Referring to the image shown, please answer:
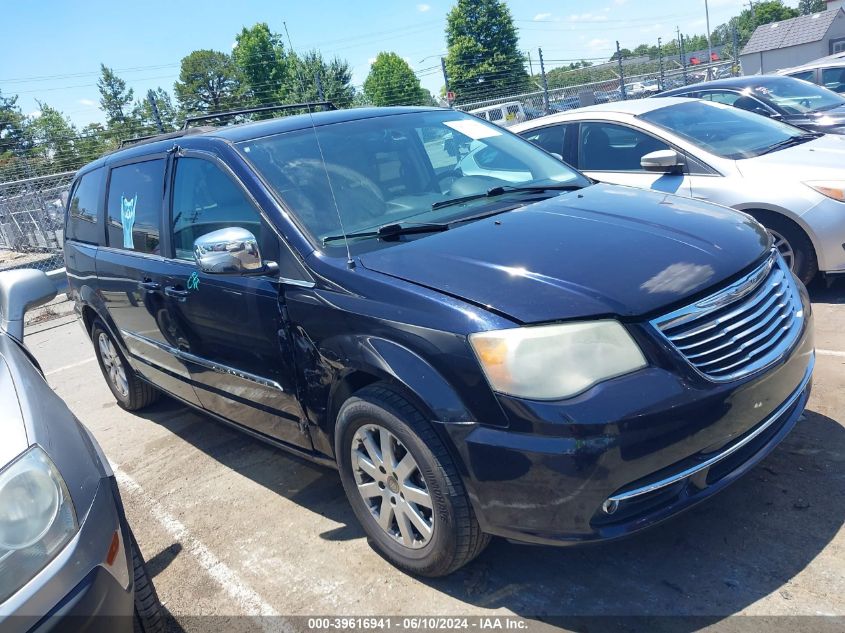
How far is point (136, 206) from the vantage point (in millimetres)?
4188

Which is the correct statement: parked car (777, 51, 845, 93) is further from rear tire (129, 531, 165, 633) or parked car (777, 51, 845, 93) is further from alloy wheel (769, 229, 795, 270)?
rear tire (129, 531, 165, 633)

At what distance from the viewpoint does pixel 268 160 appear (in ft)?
10.7

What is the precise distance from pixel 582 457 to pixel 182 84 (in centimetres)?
3838

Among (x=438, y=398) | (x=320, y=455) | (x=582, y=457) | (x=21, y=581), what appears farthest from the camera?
(x=320, y=455)

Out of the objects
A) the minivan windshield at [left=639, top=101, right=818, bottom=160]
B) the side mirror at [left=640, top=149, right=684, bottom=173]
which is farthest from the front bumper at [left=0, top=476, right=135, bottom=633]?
the minivan windshield at [left=639, top=101, right=818, bottom=160]

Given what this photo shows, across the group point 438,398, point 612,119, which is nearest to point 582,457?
point 438,398

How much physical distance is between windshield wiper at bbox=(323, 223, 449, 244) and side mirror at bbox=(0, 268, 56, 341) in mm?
1405

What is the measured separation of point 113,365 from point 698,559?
449 centimetres

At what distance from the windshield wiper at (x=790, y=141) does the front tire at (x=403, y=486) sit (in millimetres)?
4333

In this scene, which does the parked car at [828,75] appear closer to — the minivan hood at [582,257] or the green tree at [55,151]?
the minivan hood at [582,257]

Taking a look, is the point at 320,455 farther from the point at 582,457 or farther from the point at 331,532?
the point at 582,457

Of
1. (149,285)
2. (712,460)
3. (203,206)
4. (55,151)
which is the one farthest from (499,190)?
(55,151)

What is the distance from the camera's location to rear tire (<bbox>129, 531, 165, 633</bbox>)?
95.4 inches

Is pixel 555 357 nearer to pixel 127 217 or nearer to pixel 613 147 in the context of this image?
pixel 127 217
